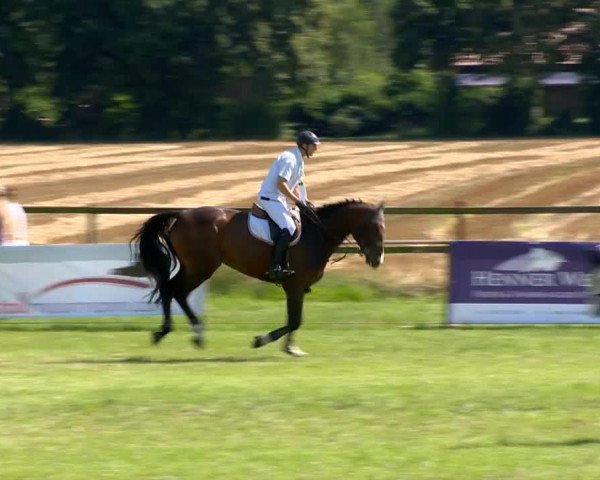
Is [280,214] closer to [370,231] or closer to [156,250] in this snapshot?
[370,231]

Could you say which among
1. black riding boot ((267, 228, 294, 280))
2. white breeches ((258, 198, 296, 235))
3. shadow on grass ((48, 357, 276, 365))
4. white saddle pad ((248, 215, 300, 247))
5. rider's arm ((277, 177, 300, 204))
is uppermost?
rider's arm ((277, 177, 300, 204))

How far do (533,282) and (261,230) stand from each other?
412cm

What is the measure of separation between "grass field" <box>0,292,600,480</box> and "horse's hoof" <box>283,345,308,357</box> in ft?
0.55

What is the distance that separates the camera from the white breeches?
14094 mm

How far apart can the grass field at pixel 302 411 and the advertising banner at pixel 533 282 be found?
4.98ft

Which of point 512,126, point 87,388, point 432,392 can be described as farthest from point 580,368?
point 512,126

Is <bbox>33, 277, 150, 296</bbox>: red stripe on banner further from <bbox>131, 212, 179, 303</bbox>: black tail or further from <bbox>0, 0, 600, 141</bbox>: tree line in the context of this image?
<bbox>0, 0, 600, 141</bbox>: tree line

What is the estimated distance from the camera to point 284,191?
13.8 meters

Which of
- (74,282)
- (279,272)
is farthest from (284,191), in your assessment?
(74,282)

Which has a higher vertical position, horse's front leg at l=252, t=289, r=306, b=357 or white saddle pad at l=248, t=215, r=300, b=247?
white saddle pad at l=248, t=215, r=300, b=247

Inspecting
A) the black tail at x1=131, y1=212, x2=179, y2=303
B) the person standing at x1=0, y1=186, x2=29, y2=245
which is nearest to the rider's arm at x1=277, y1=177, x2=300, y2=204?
the black tail at x1=131, y1=212, x2=179, y2=303

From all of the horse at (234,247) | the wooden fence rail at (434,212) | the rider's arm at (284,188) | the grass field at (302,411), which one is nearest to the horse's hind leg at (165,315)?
the horse at (234,247)

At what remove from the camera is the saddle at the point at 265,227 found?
14258 millimetres

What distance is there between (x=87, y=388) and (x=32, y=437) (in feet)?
5.94
